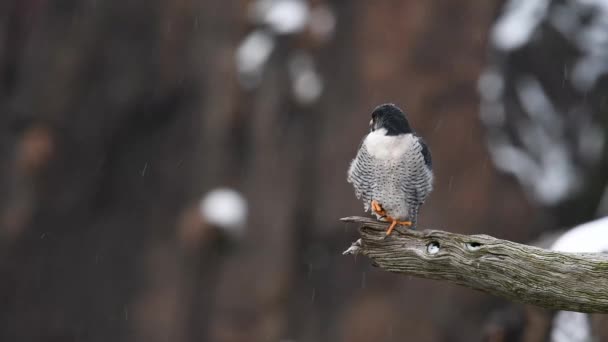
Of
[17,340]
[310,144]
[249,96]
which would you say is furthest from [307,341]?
[17,340]

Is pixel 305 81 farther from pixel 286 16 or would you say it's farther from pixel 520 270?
pixel 520 270

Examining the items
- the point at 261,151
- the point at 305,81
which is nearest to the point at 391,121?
the point at 305,81

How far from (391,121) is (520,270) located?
135 cm

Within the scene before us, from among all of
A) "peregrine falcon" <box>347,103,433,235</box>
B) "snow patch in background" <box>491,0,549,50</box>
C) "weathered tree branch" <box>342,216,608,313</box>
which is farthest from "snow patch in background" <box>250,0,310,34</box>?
"weathered tree branch" <box>342,216,608,313</box>

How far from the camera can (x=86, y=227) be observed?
1140cm

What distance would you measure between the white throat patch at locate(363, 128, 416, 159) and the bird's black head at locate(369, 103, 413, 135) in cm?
3

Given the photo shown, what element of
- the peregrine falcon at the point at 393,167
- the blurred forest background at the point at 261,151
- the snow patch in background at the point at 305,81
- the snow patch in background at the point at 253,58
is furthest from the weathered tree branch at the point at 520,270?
the snow patch in background at the point at 253,58

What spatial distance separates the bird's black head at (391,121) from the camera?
16.1 ft

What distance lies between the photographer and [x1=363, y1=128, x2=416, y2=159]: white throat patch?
4.87m

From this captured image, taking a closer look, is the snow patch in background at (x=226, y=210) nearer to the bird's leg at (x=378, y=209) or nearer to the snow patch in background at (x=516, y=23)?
the snow patch in background at (x=516, y=23)

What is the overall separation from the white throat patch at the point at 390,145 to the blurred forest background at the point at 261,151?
17.4ft

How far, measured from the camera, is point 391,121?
4.93 meters

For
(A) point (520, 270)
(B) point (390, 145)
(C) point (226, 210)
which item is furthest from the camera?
(C) point (226, 210)

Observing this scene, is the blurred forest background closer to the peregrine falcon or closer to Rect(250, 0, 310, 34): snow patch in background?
Rect(250, 0, 310, 34): snow patch in background
